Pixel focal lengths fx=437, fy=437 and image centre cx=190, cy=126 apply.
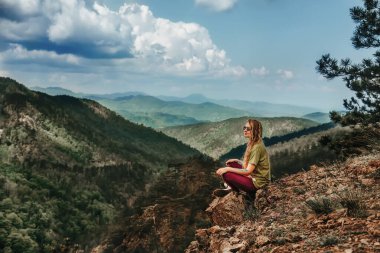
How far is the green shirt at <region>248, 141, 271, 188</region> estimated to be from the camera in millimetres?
13195

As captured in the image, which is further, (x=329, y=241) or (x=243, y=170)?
(x=243, y=170)

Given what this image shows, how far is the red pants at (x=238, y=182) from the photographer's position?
1308 centimetres

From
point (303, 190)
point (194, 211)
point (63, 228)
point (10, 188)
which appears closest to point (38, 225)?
point (63, 228)

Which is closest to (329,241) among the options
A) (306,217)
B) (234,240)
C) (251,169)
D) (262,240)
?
(262,240)

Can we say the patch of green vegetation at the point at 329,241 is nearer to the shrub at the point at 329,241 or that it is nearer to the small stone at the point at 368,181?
the shrub at the point at 329,241

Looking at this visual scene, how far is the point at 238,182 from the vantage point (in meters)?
13.2

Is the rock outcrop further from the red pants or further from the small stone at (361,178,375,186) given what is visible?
the red pants

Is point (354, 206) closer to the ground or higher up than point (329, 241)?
higher up

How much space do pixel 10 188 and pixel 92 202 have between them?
3273cm

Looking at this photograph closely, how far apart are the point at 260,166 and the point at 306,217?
3.08 m

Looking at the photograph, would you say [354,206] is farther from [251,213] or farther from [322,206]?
[251,213]

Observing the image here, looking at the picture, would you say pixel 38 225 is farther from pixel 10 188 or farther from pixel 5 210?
pixel 10 188

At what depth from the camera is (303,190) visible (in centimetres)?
1395

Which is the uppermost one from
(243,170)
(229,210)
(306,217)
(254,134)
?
(254,134)
